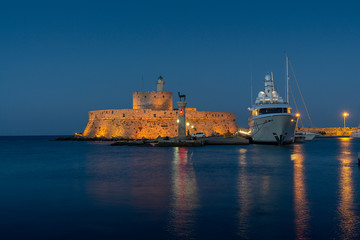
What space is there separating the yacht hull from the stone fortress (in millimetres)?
15288

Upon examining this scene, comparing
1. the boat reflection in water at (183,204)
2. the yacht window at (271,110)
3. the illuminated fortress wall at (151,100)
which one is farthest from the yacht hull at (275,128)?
the boat reflection in water at (183,204)

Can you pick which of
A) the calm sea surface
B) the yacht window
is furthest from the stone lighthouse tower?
the calm sea surface

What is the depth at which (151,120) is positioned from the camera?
4794cm

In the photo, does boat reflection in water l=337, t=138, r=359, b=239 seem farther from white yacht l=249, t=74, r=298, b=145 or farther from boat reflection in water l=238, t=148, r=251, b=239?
white yacht l=249, t=74, r=298, b=145

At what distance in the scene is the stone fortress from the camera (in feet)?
157

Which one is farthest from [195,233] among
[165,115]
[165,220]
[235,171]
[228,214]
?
[165,115]

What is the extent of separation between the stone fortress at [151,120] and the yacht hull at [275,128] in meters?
15.3

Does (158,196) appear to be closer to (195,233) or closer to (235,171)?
(195,233)

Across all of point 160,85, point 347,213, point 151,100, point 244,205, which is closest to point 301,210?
point 347,213

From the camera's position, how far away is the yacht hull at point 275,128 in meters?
30.0

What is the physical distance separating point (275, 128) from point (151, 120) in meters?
20.8

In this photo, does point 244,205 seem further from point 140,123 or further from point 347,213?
point 140,123

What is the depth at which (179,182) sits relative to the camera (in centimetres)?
1100

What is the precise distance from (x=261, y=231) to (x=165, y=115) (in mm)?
42989
